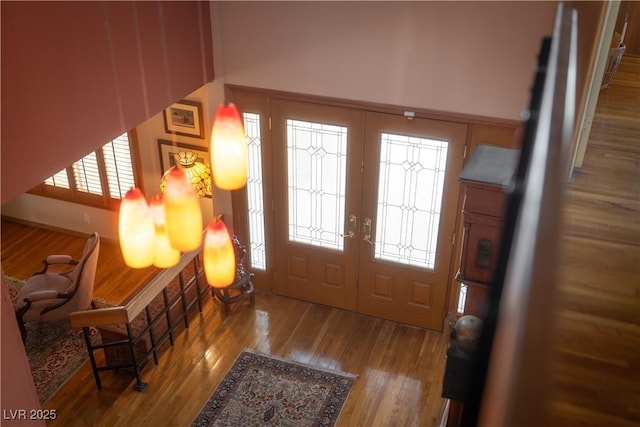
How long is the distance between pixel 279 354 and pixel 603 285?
282 centimetres

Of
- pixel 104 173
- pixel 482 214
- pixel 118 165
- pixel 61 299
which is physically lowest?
pixel 61 299

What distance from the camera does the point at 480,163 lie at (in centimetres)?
392

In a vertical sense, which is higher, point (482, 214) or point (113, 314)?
point (482, 214)

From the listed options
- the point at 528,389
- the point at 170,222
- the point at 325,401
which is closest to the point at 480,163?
the point at 170,222

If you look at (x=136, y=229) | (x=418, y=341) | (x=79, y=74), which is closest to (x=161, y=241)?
(x=136, y=229)

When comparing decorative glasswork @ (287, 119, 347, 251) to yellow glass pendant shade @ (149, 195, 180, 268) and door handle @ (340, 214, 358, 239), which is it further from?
yellow glass pendant shade @ (149, 195, 180, 268)

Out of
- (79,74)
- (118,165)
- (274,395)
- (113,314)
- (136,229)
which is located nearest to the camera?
(136,229)

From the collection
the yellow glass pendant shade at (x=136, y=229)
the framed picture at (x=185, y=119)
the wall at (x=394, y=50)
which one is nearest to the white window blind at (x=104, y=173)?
the framed picture at (x=185, y=119)

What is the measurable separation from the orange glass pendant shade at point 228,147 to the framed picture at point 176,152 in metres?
3.29

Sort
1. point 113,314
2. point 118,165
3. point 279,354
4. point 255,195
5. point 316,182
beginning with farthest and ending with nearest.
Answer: point 118,165 → point 255,195 → point 316,182 → point 279,354 → point 113,314

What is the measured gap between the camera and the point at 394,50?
5.31 metres

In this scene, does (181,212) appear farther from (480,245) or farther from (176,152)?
(176,152)

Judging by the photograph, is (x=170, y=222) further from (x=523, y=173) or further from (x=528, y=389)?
(x=528, y=389)

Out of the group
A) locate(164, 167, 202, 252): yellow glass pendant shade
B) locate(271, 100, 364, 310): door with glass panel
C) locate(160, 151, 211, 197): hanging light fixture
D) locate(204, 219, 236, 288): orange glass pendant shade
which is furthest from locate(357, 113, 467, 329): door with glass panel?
locate(164, 167, 202, 252): yellow glass pendant shade
